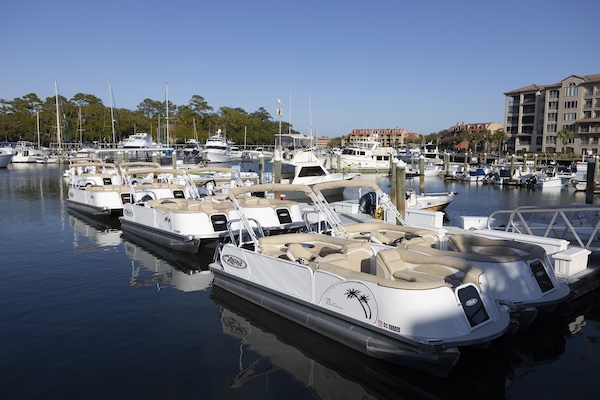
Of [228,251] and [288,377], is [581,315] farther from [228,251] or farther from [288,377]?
[228,251]

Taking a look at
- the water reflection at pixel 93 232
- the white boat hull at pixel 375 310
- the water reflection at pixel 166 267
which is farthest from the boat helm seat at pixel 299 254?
the water reflection at pixel 93 232

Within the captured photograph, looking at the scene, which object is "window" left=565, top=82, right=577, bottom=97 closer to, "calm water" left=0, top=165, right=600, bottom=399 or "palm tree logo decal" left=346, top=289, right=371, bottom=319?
"calm water" left=0, top=165, right=600, bottom=399

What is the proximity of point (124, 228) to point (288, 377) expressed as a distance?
14.0 meters

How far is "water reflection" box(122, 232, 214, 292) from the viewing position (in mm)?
12547

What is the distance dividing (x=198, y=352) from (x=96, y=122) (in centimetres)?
10955

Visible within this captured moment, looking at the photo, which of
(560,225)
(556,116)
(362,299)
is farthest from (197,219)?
(556,116)

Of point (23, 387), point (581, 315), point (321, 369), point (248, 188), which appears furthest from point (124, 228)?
point (581, 315)

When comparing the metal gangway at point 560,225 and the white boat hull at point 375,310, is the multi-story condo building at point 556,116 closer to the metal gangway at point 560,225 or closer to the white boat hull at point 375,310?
the metal gangway at point 560,225

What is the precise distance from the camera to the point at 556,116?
8044 cm

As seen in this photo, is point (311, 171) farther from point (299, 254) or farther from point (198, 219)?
point (299, 254)

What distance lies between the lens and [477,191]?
144ft

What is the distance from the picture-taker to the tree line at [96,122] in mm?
105750

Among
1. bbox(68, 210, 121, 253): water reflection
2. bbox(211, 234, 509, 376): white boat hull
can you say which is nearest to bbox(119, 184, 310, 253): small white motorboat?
bbox(68, 210, 121, 253): water reflection

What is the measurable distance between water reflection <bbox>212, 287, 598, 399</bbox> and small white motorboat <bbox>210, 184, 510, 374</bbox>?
259mm
